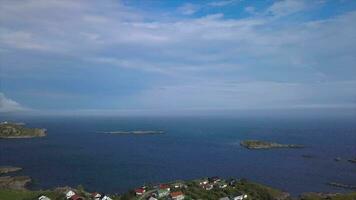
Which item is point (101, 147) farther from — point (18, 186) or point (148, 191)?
point (148, 191)

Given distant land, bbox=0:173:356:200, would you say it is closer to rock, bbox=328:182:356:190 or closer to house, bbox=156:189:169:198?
house, bbox=156:189:169:198

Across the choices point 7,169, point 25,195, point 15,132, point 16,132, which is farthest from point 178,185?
point 15,132

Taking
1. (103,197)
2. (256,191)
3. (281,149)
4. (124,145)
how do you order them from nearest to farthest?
(103,197) → (256,191) → (281,149) → (124,145)

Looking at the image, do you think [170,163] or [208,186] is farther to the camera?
[170,163]

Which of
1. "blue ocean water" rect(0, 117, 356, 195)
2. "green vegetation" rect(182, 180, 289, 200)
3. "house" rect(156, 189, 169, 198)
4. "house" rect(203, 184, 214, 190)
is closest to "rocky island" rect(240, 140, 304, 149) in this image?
"blue ocean water" rect(0, 117, 356, 195)

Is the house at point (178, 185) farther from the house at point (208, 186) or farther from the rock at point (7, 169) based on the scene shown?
the rock at point (7, 169)

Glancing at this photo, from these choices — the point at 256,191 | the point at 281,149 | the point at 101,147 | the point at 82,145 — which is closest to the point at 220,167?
the point at 256,191

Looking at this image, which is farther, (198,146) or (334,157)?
(198,146)

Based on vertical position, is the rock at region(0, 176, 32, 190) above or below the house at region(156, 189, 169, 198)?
below

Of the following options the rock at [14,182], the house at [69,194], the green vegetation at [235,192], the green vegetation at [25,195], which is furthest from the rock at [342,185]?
the rock at [14,182]

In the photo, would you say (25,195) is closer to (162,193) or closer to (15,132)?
(162,193)

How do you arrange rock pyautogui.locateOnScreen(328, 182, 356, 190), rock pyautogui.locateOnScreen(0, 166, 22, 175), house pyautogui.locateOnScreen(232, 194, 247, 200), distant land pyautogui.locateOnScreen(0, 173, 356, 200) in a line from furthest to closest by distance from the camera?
rock pyautogui.locateOnScreen(0, 166, 22, 175), rock pyautogui.locateOnScreen(328, 182, 356, 190), house pyautogui.locateOnScreen(232, 194, 247, 200), distant land pyautogui.locateOnScreen(0, 173, 356, 200)
